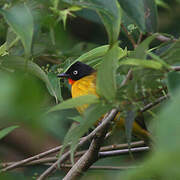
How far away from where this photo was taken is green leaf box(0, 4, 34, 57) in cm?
140

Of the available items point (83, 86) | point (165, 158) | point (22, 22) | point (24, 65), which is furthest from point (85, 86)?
point (165, 158)

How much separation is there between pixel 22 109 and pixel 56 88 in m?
1.25

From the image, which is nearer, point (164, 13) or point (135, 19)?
point (135, 19)

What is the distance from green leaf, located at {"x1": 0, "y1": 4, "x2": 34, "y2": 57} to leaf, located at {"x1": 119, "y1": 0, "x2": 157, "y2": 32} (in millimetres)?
369

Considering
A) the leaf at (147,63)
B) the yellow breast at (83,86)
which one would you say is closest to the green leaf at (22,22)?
the leaf at (147,63)

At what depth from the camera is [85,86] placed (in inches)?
130

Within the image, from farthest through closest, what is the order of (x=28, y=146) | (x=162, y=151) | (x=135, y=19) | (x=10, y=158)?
(x=10, y=158) → (x=28, y=146) → (x=135, y=19) → (x=162, y=151)

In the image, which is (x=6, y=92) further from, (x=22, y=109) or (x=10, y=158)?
(x=10, y=158)

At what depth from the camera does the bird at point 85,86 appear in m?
2.82

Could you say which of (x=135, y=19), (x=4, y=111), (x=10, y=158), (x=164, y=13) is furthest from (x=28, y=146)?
(x=4, y=111)

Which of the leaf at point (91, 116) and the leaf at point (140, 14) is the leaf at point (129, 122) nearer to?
the leaf at point (91, 116)

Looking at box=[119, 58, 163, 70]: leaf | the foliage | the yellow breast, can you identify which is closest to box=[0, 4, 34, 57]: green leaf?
the foliage

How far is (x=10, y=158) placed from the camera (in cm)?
531

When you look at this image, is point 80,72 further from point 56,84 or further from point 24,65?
point 24,65
